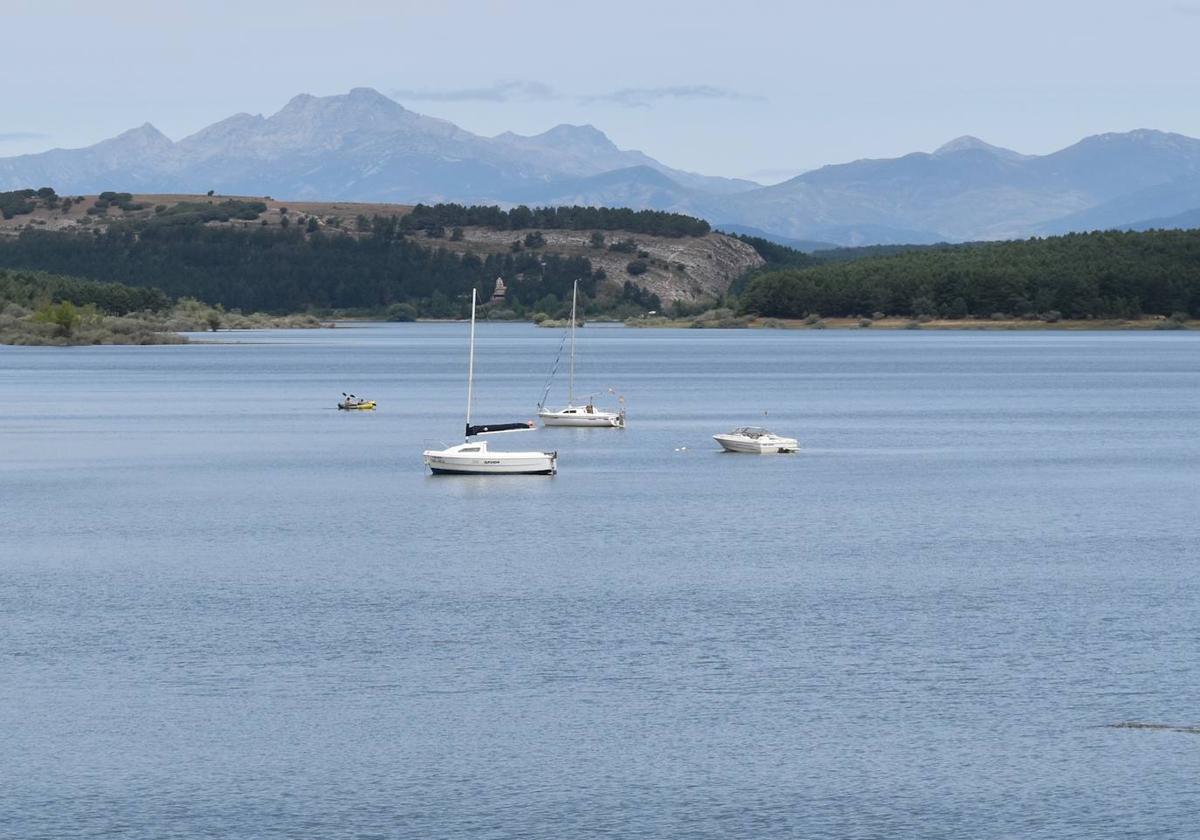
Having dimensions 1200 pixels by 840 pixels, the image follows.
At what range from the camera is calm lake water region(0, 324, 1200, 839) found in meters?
24.2

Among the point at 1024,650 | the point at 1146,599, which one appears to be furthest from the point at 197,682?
the point at 1146,599

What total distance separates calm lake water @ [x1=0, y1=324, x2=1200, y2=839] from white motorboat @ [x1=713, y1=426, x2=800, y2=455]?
4.34 ft

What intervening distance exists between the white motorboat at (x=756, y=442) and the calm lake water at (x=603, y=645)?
132 cm

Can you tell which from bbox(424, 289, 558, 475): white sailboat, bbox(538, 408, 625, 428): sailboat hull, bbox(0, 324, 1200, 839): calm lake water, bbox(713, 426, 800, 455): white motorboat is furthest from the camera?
bbox(538, 408, 625, 428): sailboat hull

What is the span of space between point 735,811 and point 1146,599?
16.2 meters

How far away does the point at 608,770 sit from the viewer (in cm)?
2545

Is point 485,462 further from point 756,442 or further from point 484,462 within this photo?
point 756,442

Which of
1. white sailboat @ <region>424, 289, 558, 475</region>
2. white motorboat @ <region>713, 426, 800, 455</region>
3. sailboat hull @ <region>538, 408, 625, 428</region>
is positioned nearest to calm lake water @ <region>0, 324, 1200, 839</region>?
white sailboat @ <region>424, 289, 558, 475</region>

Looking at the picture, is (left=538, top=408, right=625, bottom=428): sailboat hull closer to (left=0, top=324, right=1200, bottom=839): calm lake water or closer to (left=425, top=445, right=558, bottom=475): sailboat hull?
(left=0, top=324, right=1200, bottom=839): calm lake water

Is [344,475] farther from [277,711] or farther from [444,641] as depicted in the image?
[277,711]

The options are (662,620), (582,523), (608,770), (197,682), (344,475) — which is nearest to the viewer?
(608,770)

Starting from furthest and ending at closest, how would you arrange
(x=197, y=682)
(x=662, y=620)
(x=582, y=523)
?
(x=582, y=523)
(x=662, y=620)
(x=197, y=682)

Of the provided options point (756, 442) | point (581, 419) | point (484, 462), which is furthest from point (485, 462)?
point (581, 419)

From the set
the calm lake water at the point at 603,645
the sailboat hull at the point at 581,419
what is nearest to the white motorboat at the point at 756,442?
the calm lake water at the point at 603,645
